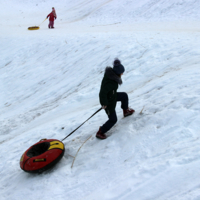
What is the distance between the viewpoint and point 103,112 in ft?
18.5

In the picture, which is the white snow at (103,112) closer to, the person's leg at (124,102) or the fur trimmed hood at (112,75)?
the person's leg at (124,102)

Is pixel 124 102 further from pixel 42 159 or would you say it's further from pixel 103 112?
pixel 42 159

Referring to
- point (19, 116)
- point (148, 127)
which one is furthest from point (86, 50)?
point (148, 127)

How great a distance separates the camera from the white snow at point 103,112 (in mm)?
2848

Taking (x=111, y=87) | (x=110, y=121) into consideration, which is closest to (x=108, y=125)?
(x=110, y=121)

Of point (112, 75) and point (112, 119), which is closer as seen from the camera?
point (112, 75)

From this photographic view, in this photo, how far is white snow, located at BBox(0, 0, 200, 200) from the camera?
2848mm

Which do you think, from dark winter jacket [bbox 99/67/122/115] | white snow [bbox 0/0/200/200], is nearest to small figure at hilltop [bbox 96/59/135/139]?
dark winter jacket [bbox 99/67/122/115]

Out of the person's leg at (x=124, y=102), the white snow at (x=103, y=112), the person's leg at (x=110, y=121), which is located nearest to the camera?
the white snow at (x=103, y=112)

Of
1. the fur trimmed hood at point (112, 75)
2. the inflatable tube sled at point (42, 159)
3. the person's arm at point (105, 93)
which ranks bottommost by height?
the inflatable tube sled at point (42, 159)

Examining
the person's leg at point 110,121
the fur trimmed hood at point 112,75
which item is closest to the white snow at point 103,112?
the person's leg at point 110,121

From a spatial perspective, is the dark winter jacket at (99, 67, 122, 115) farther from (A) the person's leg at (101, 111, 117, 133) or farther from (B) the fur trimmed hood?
(A) the person's leg at (101, 111, 117, 133)

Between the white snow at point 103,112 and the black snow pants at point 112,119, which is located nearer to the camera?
the white snow at point 103,112

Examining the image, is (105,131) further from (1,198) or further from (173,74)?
(173,74)
